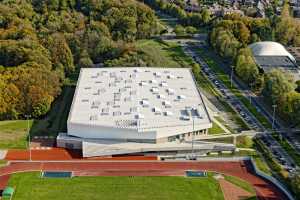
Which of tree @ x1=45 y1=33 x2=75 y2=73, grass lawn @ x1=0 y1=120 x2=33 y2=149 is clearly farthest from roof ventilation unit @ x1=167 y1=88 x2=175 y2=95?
tree @ x1=45 y1=33 x2=75 y2=73

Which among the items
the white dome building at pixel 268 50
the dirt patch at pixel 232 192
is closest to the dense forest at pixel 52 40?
the white dome building at pixel 268 50

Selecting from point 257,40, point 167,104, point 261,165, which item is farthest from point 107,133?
point 257,40

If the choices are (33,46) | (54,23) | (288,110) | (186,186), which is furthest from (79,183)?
(54,23)

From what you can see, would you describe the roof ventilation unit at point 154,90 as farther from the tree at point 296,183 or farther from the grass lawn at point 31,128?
the tree at point 296,183

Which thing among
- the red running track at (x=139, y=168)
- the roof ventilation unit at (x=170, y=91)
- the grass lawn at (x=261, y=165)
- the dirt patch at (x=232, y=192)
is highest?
the roof ventilation unit at (x=170, y=91)

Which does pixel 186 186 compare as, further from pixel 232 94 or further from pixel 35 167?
pixel 232 94

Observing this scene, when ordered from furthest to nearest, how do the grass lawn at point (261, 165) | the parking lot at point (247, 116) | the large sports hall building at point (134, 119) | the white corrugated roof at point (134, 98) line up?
the white corrugated roof at point (134, 98) < the large sports hall building at point (134, 119) < the parking lot at point (247, 116) < the grass lawn at point (261, 165)

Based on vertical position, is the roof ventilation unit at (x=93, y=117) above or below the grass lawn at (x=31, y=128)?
above
